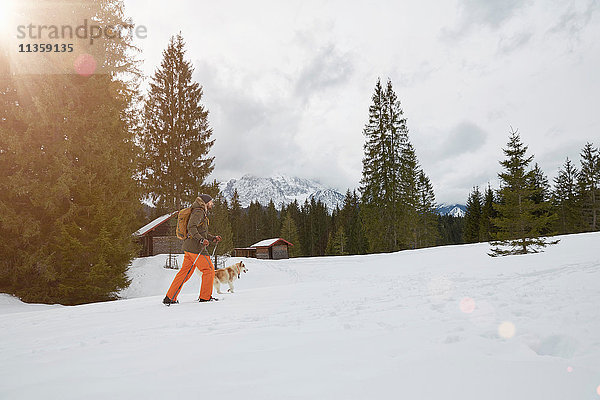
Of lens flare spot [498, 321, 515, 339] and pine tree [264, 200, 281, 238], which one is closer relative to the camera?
lens flare spot [498, 321, 515, 339]

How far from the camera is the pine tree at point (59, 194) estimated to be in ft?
35.6

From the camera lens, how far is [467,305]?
4.76 m

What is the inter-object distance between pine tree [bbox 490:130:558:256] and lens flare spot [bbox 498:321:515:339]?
612 inches

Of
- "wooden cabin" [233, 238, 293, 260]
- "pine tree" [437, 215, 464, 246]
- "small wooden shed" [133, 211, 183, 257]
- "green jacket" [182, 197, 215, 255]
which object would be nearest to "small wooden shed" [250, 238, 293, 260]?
"wooden cabin" [233, 238, 293, 260]

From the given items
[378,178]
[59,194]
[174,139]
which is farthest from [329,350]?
[378,178]

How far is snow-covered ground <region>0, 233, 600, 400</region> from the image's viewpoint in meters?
2.26

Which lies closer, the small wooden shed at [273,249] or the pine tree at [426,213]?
the small wooden shed at [273,249]

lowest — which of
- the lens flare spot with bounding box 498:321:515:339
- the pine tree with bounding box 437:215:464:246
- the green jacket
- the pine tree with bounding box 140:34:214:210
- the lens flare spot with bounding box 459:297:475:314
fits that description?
the pine tree with bounding box 437:215:464:246

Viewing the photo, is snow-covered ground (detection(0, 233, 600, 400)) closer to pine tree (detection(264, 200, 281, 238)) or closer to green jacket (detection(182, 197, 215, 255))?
green jacket (detection(182, 197, 215, 255))

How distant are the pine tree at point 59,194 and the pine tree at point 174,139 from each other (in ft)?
32.8

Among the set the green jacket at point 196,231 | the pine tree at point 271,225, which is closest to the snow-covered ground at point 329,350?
the green jacket at point 196,231

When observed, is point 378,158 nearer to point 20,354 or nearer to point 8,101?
point 8,101

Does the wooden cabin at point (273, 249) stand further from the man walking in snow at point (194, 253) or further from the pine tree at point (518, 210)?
the man walking in snow at point (194, 253)

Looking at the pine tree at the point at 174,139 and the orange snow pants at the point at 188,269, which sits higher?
the pine tree at the point at 174,139
